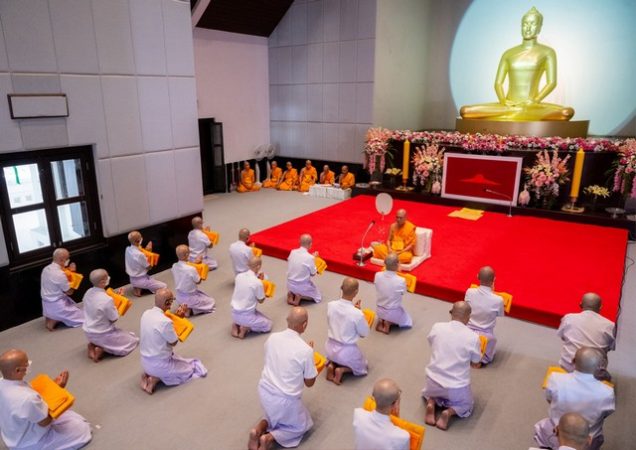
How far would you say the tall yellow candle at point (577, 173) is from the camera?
349 inches

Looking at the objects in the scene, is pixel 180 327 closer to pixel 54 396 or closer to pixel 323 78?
pixel 54 396

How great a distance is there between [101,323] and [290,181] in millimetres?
9140

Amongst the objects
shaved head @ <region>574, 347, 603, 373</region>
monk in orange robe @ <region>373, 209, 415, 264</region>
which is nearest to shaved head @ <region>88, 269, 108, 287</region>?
monk in orange robe @ <region>373, 209, 415, 264</region>

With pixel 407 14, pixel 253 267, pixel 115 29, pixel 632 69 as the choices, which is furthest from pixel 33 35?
pixel 632 69

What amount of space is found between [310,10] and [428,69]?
4.13 meters

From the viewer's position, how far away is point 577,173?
8.98 meters

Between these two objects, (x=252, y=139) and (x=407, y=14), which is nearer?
(x=407, y=14)

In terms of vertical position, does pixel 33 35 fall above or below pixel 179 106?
above

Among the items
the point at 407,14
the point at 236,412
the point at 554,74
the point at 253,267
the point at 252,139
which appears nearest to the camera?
the point at 236,412

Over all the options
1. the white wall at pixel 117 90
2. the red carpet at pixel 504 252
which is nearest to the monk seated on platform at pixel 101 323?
the white wall at pixel 117 90

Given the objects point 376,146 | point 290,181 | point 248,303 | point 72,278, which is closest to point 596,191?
point 376,146

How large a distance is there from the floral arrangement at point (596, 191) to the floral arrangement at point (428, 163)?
2.96 m

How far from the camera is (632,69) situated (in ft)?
36.7

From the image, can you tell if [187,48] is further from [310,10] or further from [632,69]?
[632,69]
